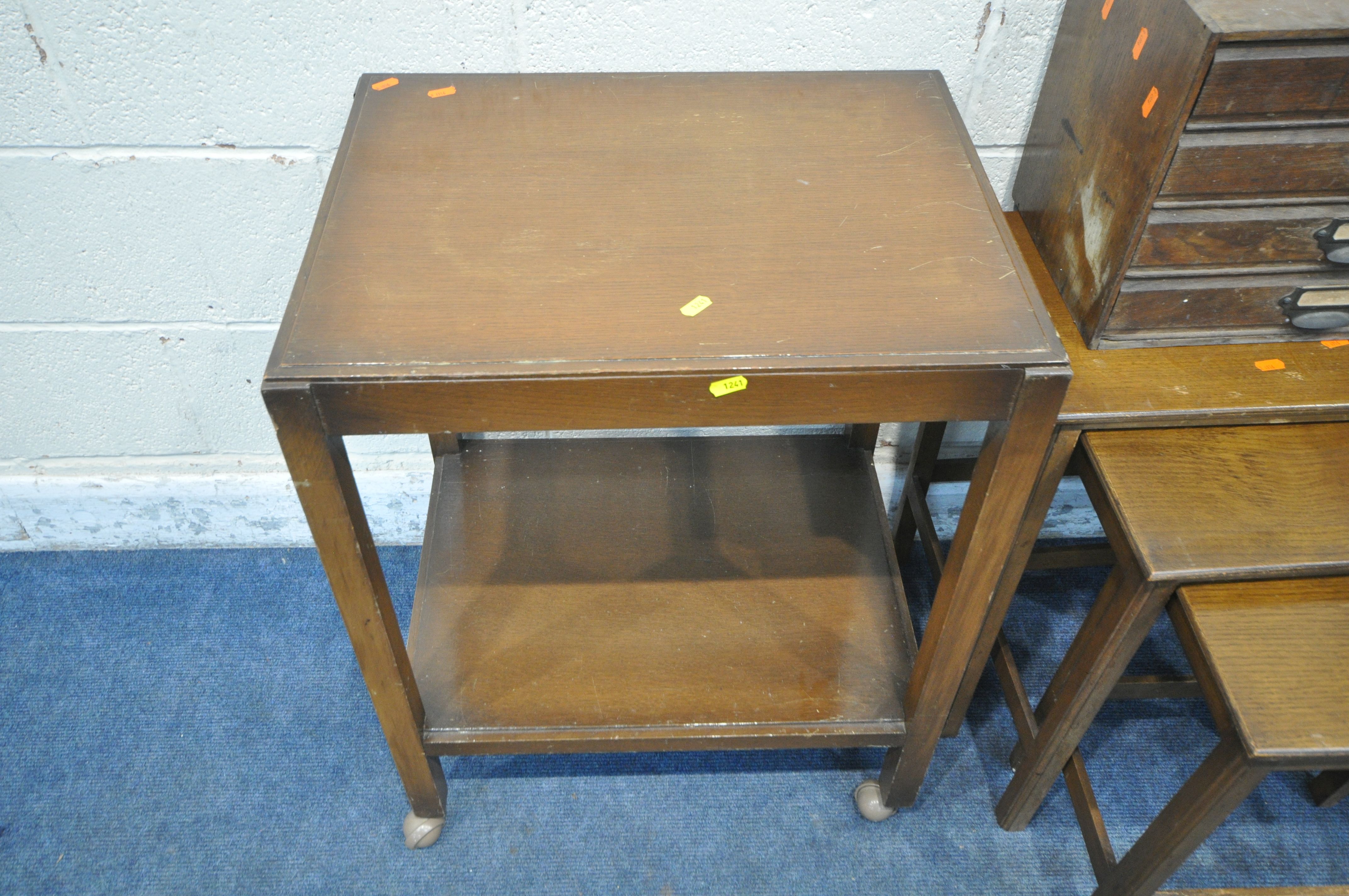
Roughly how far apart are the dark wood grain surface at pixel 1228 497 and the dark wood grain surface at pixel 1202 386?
2 centimetres

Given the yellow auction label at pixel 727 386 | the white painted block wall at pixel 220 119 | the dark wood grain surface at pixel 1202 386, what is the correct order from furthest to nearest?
the white painted block wall at pixel 220 119 < the dark wood grain surface at pixel 1202 386 < the yellow auction label at pixel 727 386

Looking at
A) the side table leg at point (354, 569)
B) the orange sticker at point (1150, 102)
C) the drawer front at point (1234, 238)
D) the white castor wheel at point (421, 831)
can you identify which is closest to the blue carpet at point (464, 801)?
the white castor wheel at point (421, 831)

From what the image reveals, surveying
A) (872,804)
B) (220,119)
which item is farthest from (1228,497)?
(220,119)

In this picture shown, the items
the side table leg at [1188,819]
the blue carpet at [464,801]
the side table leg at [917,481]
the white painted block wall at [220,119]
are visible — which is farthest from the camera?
the side table leg at [917,481]

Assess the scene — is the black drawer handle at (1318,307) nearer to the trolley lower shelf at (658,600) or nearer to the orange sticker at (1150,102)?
the orange sticker at (1150,102)

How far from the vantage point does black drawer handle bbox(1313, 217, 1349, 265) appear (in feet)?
3.14

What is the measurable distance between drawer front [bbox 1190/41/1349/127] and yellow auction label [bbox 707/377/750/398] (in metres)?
0.51

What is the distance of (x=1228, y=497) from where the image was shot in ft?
3.16

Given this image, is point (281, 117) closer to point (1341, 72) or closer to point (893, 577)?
point (893, 577)

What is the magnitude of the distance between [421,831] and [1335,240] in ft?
4.24

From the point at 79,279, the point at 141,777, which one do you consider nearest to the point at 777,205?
the point at 79,279

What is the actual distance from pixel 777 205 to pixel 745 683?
581 mm

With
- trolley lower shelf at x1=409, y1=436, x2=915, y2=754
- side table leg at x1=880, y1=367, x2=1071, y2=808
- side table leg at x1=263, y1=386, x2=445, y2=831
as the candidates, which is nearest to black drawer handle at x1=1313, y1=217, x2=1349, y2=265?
side table leg at x1=880, y1=367, x2=1071, y2=808

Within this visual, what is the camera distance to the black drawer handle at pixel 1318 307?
3.34 ft
